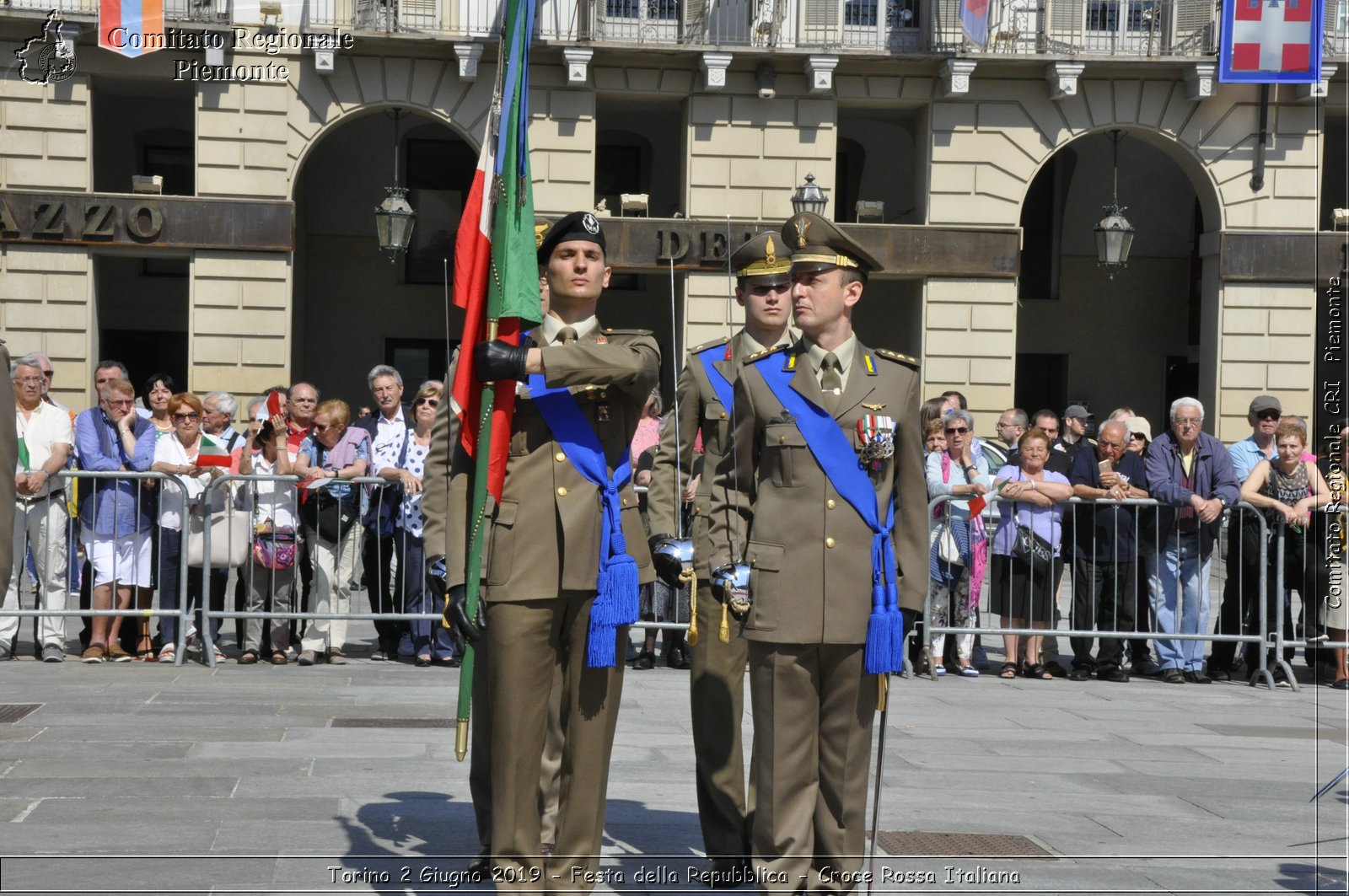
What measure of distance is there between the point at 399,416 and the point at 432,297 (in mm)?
15243

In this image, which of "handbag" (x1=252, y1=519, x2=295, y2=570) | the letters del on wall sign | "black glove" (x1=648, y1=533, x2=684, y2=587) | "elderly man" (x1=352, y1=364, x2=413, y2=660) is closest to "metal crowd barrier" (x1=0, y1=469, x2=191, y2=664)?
"handbag" (x1=252, y1=519, x2=295, y2=570)

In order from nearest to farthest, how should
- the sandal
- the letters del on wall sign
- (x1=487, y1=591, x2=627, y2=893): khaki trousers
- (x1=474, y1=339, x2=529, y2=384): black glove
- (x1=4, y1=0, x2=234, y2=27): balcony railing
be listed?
(x1=474, y1=339, x2=529, y2=384): black glove < (x1=487, y1=591, x2=627, y2=893): khaki trousers < the sandal < the letters del on wall sign < (x1=4, y1=0, x2=234, y2=27): balcony railing

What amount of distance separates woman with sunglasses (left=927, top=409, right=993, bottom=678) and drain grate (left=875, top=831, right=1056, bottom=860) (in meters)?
5.00

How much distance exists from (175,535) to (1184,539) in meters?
6.81

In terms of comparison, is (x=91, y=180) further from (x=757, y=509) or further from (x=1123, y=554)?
(x=757, y=509)

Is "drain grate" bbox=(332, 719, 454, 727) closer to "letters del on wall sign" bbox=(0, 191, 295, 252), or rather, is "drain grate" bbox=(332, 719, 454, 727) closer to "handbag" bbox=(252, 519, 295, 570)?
"handbag" bbox=(252, 519, 295, 570)

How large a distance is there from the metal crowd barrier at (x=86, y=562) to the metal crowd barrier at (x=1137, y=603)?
4897 mm

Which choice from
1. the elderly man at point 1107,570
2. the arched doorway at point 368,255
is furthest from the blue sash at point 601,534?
the arched doorway at point 368,255

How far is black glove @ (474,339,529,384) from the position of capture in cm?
488

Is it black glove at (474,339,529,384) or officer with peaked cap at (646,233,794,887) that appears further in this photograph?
officer with peaked cap at (646,233,794,887)

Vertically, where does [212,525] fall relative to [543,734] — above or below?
above

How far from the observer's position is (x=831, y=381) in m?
5.25

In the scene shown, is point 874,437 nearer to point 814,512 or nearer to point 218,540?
point 814,512

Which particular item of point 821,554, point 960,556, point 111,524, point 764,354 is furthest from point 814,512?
point 111,524
